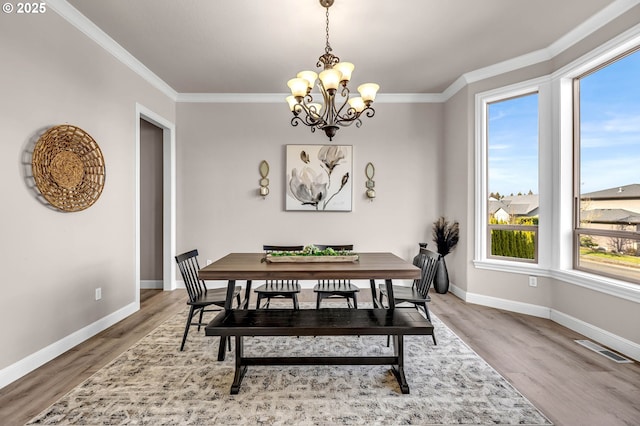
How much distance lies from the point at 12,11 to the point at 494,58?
441 centimetres

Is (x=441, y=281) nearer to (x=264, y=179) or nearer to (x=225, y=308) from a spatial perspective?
(x=264, y=179)

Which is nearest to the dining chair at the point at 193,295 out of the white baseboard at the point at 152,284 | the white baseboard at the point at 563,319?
the white baseboard at the point at 152,284

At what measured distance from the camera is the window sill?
265 centimetres

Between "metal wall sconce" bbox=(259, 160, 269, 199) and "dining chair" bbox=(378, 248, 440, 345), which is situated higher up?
"metal wall sconce" bbox=(259, 160, 269, 199)

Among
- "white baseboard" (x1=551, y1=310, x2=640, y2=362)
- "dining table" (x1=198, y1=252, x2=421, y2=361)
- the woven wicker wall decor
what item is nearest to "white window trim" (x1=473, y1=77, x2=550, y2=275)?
"white baseboard" (x1=551, y1=310, x2=640, y2=362)

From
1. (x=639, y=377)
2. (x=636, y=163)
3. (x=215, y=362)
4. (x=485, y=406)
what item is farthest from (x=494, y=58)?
(x=215, y=362)

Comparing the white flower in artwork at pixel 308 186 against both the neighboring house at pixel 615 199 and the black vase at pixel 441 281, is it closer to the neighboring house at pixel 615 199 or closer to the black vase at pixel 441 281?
the black vase at pixel 441 281

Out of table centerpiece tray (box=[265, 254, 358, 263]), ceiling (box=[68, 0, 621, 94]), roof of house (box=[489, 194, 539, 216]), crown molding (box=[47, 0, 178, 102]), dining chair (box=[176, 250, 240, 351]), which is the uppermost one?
ceiling (box=[68, 0, 621, 94])

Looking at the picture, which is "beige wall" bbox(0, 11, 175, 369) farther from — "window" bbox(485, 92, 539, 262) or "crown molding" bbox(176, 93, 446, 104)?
"window" bbox(485, 92, 539, 262)

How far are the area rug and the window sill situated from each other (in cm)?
133

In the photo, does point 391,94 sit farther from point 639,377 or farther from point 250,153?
point 639,377

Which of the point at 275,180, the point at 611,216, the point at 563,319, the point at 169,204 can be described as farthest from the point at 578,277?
the point at 169,204

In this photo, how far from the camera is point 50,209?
101 inches

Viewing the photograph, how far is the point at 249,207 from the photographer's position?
4871mm
